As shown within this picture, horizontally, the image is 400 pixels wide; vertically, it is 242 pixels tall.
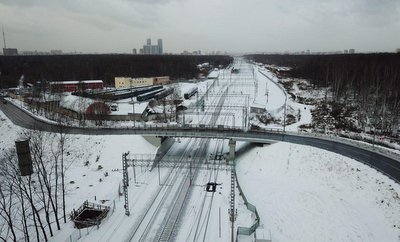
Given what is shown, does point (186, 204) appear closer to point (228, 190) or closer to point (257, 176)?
point (228, 190)

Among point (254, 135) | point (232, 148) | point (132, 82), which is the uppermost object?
point (132, 82)

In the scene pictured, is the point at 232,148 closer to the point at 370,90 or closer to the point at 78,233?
the point at 78,233

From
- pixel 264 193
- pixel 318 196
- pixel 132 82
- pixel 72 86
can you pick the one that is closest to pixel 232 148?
pixel 264 193

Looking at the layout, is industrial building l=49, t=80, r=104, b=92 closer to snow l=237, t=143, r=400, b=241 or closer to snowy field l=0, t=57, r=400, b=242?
snowy field l=0, t=57, r=400, b=242

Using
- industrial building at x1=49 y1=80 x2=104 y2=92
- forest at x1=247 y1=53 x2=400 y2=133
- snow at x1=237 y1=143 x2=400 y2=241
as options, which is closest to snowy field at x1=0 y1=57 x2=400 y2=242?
snow at x1=237 y1=143 x2=400 y2=241

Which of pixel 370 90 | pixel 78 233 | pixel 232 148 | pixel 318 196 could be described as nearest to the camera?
pixel 78 233
